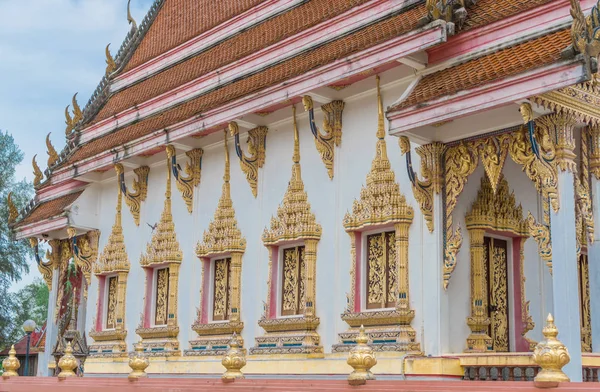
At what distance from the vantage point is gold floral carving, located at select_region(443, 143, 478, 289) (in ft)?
36.3

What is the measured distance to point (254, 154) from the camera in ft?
48.3

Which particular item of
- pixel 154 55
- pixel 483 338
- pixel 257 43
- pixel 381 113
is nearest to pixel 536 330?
pixel 483 338

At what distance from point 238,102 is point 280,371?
13.8 feet

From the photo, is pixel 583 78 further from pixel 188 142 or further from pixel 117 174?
pixel 117 174

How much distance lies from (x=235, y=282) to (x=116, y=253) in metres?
4.03

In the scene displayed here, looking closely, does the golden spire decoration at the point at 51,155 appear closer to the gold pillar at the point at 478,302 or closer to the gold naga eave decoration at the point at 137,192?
the gold naga eave decoration at the point at 137,192

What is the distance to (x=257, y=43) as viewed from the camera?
1556cm

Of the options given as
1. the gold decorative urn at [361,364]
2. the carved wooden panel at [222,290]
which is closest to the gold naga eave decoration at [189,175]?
the carved wooden panel at [222,290]

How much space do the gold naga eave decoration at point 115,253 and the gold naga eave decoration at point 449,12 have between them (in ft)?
29.0

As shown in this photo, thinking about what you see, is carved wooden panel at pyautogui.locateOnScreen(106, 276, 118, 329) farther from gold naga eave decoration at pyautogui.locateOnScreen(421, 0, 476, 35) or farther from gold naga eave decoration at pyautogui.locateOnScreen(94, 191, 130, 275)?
gold naga eave decoration at pyautogui.locateOnScreen(421, 0, 476, 35)

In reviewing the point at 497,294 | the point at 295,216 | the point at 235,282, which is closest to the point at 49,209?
the point at 235,282

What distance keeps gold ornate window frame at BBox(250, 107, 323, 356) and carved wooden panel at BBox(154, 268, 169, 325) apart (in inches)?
123

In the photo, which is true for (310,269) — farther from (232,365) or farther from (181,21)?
(181,21)

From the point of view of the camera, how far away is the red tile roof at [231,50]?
47.2 ft
